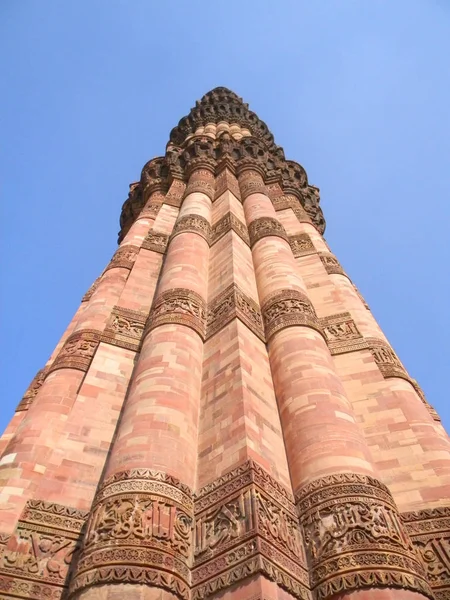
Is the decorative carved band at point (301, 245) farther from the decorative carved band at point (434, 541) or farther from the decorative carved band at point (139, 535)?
the decorative carved band at point (139, 535)

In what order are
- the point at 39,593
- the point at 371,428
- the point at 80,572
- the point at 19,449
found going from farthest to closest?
the point at 371,428, the point at 19,449, the point at 39,593, the point at 80,572

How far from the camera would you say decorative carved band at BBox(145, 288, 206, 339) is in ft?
26.6

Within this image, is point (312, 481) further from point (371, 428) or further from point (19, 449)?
point (19, 449)

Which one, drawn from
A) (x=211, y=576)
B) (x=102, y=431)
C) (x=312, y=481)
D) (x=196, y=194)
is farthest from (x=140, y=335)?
(x=196, y=194)

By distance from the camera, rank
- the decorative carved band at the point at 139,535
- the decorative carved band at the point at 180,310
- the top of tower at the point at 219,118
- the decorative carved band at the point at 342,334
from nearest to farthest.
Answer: the decorative carved band at the point at 139,535 < the decorative carved band at the point at 180,310 < the decorative carved band at the point at 342,334 < the top of tower at the point at 219,118

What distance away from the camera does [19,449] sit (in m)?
6.64

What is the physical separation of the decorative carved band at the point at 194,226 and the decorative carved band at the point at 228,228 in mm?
156

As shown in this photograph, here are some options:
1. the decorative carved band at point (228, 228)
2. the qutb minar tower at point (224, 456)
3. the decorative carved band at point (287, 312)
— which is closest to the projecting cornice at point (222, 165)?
the decorative carved band at point (228, 228)

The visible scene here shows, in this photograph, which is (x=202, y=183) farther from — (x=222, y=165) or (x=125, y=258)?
(x=125, y=258)

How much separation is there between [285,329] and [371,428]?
1.87 metres

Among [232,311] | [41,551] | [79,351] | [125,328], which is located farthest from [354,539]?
[79,351]

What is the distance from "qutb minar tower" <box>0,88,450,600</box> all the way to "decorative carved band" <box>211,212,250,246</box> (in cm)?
102

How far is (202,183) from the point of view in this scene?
49.1 feet

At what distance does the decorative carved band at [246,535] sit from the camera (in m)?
4.38
